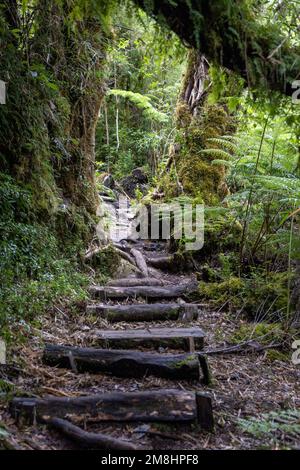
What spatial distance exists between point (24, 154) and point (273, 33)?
3524 mm

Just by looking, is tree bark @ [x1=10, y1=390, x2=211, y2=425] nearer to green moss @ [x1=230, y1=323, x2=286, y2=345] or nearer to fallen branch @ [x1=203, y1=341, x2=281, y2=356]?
fallen branch @ [x1=203, y1=341, x2=281, y2=356]

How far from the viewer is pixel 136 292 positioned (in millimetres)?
5547

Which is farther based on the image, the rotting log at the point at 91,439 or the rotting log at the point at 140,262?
the rotting log at the point at 140,262

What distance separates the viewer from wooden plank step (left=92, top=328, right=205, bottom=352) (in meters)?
4.07

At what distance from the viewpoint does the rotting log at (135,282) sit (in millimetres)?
6003

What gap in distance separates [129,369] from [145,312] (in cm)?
152

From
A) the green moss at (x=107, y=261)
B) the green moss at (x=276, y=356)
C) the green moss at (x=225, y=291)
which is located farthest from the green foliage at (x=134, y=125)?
the green moss at (x=276, y=356)

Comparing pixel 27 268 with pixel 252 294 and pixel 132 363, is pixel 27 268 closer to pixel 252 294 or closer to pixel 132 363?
pixel 132 363

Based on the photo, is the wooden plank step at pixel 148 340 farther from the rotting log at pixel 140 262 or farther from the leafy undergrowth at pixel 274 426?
the rotting log at pixel 140 262

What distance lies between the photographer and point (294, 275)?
511 cm

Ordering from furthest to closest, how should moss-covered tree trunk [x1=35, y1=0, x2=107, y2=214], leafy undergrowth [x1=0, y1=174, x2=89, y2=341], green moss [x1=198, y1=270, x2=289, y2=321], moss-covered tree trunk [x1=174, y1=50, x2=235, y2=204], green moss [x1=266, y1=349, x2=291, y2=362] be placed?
moss-covered tree trunk [x1=174, y1=50, x2=235, y2=204]
moss-covered tree trunk [x1=35, y1=0, x2=107, y2=214]
green moss [x1=198, y1=270, x2=289, y2=321]
green moss [x1=266, y1=349, x2=291, y2=362]
leafy undergrowth [x1=0, y1=174, x2=89, y2=341]

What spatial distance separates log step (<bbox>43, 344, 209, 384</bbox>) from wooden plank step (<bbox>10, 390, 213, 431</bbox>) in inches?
21.0

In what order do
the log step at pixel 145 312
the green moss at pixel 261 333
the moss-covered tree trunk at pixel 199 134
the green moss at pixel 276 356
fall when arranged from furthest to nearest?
the moss-covered tree trunk at pixel 199 134 → the log step at pixel 145 312 → the green moss at pixel 261 333 → the green moss at pixel 276 356

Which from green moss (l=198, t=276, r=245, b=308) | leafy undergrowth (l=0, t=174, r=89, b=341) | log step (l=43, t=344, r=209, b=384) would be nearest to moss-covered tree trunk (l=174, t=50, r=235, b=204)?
green moss (l=198, t=276, r=245, b=308)
